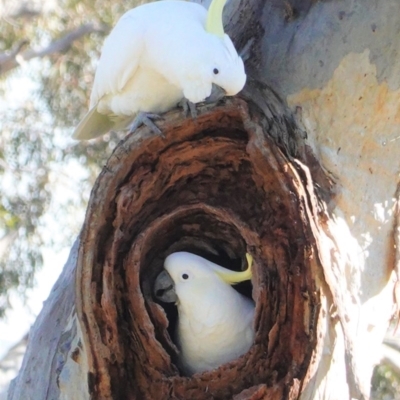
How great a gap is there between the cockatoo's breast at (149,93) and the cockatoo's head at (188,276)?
0.44m

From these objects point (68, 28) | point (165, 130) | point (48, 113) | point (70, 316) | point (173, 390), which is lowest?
point (173, 390)

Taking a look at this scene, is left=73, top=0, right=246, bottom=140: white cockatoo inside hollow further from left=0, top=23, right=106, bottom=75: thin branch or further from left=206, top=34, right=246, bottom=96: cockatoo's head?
left=0, top=23, right=106, bottom=75: thin branch

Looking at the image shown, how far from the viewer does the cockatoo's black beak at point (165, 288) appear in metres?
2.08

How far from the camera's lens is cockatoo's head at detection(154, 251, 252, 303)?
2.03 metres

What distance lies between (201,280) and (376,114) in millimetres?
688

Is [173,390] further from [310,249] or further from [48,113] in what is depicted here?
[48,113]

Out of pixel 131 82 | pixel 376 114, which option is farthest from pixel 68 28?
pixel 376 114

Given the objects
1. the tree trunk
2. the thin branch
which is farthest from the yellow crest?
the thin branch

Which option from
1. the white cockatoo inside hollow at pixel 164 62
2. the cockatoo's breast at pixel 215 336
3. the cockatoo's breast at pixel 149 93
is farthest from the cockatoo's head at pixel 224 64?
the cockatoo's breast at pixel 215 336

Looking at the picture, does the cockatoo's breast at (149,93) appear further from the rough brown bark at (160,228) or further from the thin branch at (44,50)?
the thin branch at (44,50)

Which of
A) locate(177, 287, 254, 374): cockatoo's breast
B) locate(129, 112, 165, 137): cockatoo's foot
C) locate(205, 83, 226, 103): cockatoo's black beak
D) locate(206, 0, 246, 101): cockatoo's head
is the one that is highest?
locate(206, 0, 246, 101): cockatoo's head

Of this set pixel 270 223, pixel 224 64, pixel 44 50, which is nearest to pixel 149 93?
pixel 224 64

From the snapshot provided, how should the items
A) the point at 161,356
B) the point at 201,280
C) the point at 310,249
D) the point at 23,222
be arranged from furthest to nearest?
the point at 23,222
the point at 201,280
the point at 161,356
the point at 310,249

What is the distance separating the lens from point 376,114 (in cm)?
198
